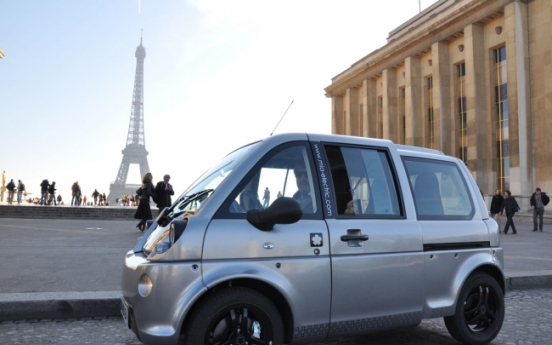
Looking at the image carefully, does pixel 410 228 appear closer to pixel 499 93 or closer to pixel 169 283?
pixel 169 283

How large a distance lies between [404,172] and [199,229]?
1.93 metres

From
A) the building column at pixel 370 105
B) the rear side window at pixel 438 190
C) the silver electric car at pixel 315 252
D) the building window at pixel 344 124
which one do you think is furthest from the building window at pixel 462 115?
the silver electric car at pixel 315 252

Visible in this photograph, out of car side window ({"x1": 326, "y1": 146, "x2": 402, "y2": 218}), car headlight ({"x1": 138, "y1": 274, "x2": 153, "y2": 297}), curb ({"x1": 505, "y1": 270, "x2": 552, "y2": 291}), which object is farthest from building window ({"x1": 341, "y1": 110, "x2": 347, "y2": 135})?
car headlight ({"x1": 138, "y1": 274, "x2": 153, "y2": 297})

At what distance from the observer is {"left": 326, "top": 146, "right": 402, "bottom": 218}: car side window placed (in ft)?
12.3

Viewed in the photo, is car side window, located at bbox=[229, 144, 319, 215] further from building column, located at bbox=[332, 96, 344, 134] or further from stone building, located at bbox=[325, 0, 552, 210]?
building column, located at bbox=[332, 96, 344, 134]

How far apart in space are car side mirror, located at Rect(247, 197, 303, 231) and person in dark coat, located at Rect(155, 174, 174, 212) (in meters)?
10.7

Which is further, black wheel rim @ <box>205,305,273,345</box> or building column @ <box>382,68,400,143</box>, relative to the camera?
building column @ <box>382,68,400,143</box>

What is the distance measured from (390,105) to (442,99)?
772 centimetres

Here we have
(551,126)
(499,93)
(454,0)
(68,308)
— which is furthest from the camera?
(454,0)

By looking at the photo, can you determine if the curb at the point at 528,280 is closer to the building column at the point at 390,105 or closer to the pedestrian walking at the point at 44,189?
the pedestrian walking at the point at 44,189

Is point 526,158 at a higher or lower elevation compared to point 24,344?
higher

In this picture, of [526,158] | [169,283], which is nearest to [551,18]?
[526,158]

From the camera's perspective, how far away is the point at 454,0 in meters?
39.4

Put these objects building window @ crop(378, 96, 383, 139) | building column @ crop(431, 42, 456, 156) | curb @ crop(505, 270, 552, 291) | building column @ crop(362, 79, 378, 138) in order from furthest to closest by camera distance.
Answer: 1. building column @ crop(362, 79, 378, 138)
2. building window @ crop(378, 96, 383, 139)
3. building column @ crop(431, 42, 456, 156)
4. curb @ crop(505, 270, 552, 291)
